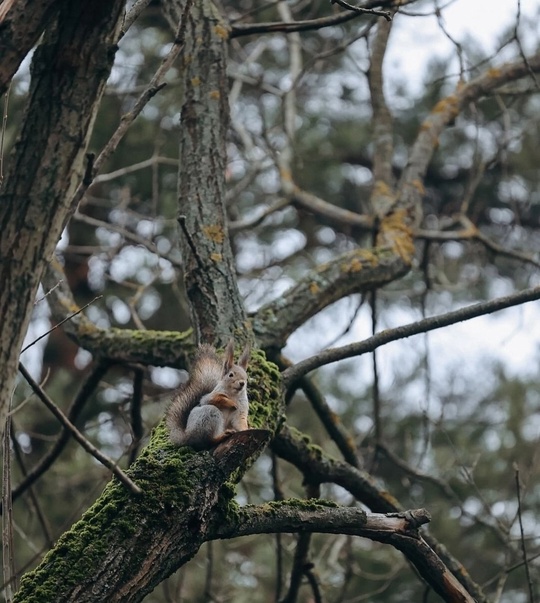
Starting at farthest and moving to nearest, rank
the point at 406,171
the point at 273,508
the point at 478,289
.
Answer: the point at 478,289
the point at 406,171
the point at 273,508

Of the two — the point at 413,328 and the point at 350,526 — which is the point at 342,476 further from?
the point at 350,526

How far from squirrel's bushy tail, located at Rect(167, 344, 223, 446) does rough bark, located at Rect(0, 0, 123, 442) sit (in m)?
1.00

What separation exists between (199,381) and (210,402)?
12cm

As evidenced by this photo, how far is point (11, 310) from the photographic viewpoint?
5.36 feet

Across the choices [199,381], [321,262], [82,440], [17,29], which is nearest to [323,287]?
[199,381]

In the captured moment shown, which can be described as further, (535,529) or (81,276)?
(81,276)

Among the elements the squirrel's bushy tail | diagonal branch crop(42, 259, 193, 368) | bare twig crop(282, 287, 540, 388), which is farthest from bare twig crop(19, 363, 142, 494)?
diagonal branch crop(42, 259, 193, 368)

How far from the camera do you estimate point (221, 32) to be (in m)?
3.62

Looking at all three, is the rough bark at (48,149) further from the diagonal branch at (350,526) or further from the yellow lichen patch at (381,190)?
the yellow lichen patch at (381,190)

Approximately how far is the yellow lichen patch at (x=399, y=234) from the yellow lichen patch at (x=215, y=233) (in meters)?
0.98

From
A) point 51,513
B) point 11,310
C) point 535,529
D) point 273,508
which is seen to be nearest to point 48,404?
point 11,310

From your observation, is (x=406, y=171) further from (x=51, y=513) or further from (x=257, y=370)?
(x=51, y=513)

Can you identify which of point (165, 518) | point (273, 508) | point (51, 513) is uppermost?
point (51, 513)

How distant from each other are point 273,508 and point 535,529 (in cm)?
534
